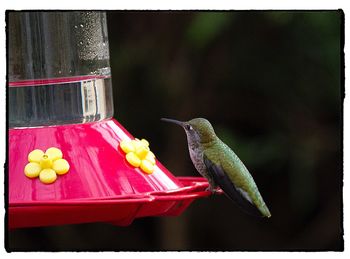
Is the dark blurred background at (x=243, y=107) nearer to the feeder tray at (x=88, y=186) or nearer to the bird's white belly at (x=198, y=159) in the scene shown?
the bird's white belly at (x=198, y=159)

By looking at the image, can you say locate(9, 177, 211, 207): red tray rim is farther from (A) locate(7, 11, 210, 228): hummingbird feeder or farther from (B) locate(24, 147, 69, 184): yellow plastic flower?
(B) locate(24, 147, 69, 184): yellow plastic flower

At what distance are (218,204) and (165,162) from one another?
0.46 m

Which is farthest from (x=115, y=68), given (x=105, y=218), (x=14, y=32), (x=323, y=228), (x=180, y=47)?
(x=105, y=218)

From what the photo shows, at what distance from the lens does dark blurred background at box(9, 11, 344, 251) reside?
4324mm

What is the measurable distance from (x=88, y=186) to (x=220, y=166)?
726mm

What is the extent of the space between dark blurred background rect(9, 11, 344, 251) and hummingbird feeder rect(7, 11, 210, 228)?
172cm

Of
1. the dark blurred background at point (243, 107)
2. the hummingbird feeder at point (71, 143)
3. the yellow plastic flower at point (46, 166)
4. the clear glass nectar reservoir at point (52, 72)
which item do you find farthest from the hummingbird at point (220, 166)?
the dark blurred background at point (243, 107)

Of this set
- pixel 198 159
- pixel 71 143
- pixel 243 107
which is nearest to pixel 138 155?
pixel 71 143

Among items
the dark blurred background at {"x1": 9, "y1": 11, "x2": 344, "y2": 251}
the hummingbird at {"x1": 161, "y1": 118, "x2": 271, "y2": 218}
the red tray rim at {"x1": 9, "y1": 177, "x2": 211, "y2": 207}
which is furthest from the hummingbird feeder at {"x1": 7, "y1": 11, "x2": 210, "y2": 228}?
the dark blurred background at {"x1": 9, "y1": 11, "x2": 344, "y2": 251}

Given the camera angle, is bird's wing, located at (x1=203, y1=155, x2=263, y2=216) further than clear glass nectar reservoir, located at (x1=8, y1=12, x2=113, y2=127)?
Yes

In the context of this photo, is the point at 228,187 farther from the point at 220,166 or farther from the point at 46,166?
the point at 46,166

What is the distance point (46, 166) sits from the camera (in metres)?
2.17

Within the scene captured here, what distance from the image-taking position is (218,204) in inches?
189

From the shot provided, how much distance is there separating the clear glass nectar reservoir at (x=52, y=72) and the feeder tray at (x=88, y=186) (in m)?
0.06
